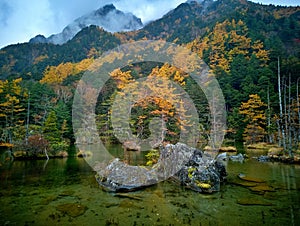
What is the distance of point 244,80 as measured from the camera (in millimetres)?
32250

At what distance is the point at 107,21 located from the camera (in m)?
91.1

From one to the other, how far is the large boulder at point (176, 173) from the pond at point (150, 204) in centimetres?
38

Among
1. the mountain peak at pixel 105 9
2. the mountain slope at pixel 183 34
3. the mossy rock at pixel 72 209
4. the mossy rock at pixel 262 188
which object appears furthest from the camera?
the mountain peak at pixel 105 9

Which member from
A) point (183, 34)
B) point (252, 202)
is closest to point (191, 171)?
point (252, 202)

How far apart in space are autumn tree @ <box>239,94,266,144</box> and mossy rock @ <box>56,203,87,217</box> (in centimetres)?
2296

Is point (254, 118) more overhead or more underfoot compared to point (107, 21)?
more underfoot

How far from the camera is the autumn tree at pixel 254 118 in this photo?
25058 millimetres

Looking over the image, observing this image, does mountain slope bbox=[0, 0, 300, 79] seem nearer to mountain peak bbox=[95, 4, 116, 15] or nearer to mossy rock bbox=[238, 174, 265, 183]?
mountain peak bbox=[95, 4, 116, 15]

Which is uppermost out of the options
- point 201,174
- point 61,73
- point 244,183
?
point 61,73

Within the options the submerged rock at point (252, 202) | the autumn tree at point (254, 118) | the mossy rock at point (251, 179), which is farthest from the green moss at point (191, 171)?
the autumn tree at point (254, 118)

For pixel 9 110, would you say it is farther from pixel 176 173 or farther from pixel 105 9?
pixel 105 9

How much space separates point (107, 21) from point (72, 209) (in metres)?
95.5

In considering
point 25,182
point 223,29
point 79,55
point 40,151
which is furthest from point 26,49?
point 25,182

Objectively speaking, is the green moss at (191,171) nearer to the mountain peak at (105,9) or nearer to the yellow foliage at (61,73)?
the yellow foliage at (61,73)
